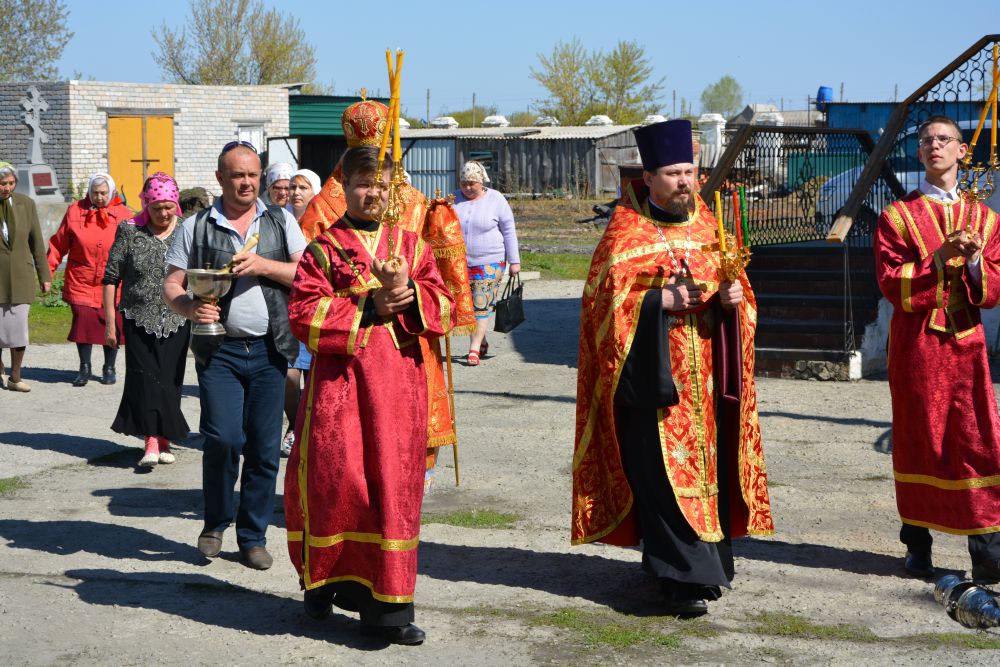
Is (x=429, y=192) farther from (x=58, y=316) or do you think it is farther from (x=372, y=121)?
(x=372, y=121)

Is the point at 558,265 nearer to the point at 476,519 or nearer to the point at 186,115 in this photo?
the point at 186,115

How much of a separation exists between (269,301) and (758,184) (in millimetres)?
8474

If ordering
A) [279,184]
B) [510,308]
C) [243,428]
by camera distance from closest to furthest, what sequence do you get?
[243,428] < [279,184] < [510,308]

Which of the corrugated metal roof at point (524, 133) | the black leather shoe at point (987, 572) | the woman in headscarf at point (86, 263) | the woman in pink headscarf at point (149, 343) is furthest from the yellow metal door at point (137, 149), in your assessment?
the black leather shoe at point (987, 572)

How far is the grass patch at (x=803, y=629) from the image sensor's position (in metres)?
5.14

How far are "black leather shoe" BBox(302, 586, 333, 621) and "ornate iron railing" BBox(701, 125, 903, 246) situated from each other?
797 cm

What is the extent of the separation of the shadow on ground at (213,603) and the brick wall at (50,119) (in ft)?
88.2

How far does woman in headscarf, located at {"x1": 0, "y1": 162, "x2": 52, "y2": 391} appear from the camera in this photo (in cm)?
1149

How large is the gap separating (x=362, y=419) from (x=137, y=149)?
28.9 metres

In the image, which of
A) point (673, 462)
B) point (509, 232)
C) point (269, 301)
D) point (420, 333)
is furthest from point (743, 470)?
point (509, 232)

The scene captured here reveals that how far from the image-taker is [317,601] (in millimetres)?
5211

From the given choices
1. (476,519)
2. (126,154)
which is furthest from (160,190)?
(126,154)

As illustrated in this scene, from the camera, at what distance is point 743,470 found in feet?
18.4

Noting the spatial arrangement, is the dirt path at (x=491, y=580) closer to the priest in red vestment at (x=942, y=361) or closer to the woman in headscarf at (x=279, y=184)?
the priest in red vestment at (x=942, y=361)
